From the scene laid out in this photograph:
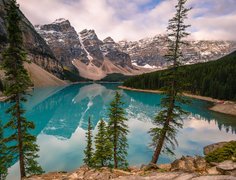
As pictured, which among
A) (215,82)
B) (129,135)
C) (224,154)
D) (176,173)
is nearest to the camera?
(176,173)

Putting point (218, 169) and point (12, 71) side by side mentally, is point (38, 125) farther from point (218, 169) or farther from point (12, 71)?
point (218, 169)

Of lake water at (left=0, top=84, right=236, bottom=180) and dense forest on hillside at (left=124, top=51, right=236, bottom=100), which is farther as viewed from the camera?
dense forest on hillside at (left=124, top=51, right=236, bottom=100)

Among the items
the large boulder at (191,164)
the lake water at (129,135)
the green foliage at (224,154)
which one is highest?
the green foliage at (224,154)

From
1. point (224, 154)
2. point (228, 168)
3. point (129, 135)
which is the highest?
point (228, 168)

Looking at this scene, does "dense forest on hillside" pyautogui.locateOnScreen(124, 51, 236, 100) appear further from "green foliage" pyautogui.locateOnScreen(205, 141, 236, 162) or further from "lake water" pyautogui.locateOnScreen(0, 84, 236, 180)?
"green foliage" pyautogui.locateOnScreen(205, 141, 236, 162)

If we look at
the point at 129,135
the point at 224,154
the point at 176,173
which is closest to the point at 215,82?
the point at 129,135

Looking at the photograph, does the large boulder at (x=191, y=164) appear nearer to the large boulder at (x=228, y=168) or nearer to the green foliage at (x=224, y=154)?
the green foliage at (x=224, y=154)

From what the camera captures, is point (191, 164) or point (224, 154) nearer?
point (224, 154)

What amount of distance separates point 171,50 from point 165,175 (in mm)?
14324

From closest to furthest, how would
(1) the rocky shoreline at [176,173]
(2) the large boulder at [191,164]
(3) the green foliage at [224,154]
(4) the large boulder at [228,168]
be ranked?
(1) the rocky shoreline at [176,173] → (4) the large boulder at [228,168] → (3) the green foliage at [224,154] → (2) the large boulder at [191,164]

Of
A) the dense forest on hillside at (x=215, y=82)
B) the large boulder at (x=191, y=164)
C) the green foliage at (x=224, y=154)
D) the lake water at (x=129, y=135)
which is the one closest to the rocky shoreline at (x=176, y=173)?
the large boulder at (x=191, y=164)

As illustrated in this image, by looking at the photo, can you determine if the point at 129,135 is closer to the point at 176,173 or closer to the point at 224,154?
the point at 224,154

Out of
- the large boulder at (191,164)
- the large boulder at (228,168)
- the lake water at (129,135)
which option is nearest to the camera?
the large boulder at (228,168)

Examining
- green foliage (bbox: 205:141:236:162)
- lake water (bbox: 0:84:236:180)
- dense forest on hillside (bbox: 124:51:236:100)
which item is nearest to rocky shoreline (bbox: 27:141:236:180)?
green foliage (bbox: 205:141:236:162)
